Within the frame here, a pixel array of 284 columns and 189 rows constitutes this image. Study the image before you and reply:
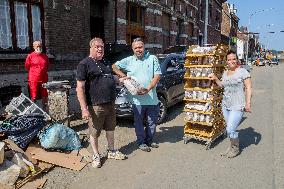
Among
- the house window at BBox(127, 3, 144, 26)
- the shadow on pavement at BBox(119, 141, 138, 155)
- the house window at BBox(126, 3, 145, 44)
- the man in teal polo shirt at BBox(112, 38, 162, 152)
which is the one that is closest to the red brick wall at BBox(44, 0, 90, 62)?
the house window at BBox(126, 3, 145, 44)

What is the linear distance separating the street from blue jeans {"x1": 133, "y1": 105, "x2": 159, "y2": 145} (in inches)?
13.3

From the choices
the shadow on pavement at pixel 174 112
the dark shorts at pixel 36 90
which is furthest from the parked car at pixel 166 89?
the dark shorts at pixel 36 90

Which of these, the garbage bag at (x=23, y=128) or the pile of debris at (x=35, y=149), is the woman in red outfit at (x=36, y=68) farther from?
the garbage bag at (x=23, y=128)

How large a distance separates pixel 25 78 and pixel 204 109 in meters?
6.41

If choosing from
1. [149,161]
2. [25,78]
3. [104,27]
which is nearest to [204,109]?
[149,161]

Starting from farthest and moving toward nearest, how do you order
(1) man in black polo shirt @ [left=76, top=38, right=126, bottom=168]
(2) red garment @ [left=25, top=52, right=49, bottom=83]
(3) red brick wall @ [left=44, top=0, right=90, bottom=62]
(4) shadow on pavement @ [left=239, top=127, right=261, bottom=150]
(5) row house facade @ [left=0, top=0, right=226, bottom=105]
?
1. (3) red brick wall @ [left=44, top=0, right=90, bottom=62]
2. (5) row house facade @ [left=0, top=0, right=226, bottom=105]
3. (2) red garment @ [left=25, top=52, right=49, bottom=83]
4. (4) shadow on pavement @ [left=239, top=127, right=261, bottom=150]
5. (1) man in black polo shirt @ [left=76, top=38, right=126, bottom=168]

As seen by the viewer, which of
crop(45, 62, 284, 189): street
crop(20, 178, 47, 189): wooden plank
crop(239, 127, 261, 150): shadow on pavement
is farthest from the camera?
crop(239, 127, 261, 150): shadow on pavement

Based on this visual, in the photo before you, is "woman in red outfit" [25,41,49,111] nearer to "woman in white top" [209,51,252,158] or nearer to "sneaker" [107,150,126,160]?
"sneaker" [107,150,126,160]

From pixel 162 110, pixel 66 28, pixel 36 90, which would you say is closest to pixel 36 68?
pixel 36 90

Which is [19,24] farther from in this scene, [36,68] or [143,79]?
[143,79]

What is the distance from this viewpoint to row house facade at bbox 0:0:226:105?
9.64 metres

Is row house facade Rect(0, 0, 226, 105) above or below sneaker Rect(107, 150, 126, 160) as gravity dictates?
above

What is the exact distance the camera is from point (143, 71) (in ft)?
19.5

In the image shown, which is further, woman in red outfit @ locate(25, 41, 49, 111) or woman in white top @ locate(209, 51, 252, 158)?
woman in red outfit @ locate(25, 41, 49, 111)
